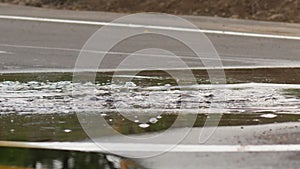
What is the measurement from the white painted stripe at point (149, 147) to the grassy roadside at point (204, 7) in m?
8.27

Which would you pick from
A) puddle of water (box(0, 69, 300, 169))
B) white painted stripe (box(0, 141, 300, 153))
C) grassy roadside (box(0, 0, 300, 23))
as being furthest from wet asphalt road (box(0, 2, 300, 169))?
white painted stripe (box(0, 141, 300, 153))

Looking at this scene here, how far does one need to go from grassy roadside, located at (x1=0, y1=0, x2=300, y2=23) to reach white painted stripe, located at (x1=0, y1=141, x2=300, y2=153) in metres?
8.27

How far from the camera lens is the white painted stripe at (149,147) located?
6.61 metres

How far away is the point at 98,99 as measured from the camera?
8516 mm

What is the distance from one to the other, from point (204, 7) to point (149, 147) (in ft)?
29.4

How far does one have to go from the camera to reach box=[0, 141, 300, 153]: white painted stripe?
6.61 meters

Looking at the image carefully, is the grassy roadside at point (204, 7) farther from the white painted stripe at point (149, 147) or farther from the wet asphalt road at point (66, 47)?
the white painted stripe at point (149, 147)

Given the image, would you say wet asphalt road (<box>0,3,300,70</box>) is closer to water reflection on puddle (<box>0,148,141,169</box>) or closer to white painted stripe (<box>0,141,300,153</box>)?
white painted stripe (<box>0,141,300,153</box>)

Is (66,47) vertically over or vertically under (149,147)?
over

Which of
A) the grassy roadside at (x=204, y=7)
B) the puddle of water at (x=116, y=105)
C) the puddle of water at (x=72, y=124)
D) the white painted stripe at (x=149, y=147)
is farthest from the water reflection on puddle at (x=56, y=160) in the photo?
the grassy roadside at (x=204, y=7)

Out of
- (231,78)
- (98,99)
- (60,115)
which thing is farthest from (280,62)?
(60,115)

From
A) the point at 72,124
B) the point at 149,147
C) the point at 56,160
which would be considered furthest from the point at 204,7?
the point at 56,160

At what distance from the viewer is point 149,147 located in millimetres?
6723

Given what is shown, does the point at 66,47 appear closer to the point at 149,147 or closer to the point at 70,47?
the point at 70,47
